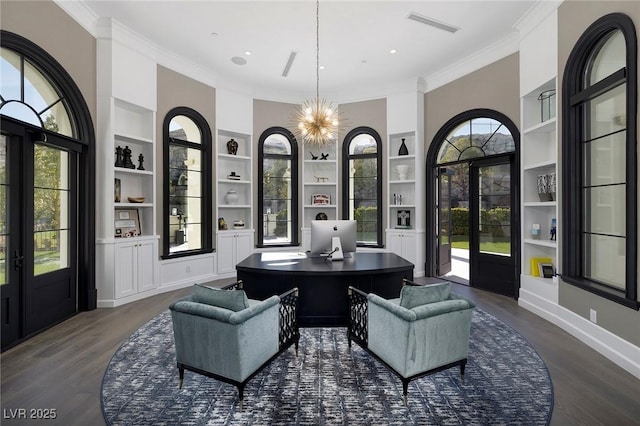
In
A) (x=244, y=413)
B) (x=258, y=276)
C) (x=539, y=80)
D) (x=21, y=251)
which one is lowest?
(x=244, y=413)

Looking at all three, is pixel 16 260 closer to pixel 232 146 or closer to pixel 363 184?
pixel 232 146

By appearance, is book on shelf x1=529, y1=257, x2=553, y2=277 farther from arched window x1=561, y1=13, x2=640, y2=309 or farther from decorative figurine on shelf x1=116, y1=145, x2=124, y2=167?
decorative figurine on shelf x1=116, y1=145, x2=124, y2=167

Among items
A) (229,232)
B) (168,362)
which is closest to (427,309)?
(168,362)

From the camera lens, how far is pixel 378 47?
5191mm

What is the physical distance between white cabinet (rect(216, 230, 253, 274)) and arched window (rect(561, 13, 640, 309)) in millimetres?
5170

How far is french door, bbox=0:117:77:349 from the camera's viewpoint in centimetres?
329

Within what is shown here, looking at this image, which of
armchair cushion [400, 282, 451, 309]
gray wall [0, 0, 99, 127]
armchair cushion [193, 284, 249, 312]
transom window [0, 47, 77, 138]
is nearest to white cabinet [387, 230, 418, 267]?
armchair cushion [400, 282, 451, 309]

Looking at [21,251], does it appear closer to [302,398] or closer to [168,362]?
[168,362]

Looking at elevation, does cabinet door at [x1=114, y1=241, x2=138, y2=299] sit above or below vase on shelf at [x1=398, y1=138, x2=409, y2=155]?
below

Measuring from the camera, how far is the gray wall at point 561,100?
9.41 ft

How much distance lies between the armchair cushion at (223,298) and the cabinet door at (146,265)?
9.88 ft

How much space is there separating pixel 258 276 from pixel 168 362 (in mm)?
1211

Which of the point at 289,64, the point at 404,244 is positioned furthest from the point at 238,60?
the point at 404,244

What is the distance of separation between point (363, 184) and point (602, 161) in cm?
420
